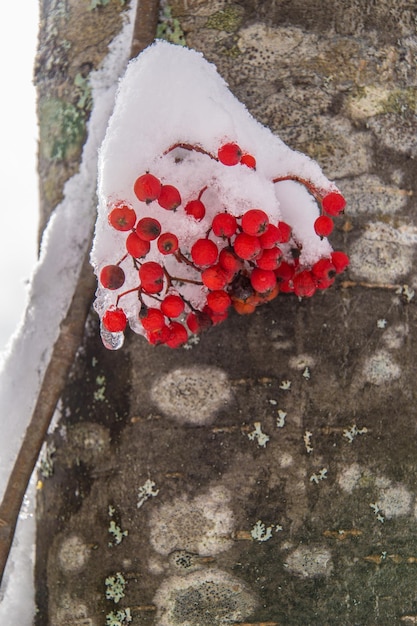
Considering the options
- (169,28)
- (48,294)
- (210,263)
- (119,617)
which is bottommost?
(119,617)

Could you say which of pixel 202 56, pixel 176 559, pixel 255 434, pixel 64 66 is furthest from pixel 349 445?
pixel 64 66

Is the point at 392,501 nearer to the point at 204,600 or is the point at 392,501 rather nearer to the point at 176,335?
the point at 204,600

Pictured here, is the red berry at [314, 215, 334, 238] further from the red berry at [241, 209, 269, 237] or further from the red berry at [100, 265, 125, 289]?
the red berry at [100, 265, 125, 289]

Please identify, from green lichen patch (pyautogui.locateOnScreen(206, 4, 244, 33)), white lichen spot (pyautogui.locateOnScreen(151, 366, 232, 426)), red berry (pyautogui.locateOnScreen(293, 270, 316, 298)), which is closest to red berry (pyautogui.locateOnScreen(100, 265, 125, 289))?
white lichen spot (pyautogui.locateOnScreen(151, 366, 232, 426))

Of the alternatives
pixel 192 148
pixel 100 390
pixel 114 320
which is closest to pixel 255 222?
pixel 192 148

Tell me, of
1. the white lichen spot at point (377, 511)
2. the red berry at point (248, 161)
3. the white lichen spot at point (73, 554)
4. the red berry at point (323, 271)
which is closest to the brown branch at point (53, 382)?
the white lichen spot at point (73, 554)

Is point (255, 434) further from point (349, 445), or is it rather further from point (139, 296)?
point (139, 296)

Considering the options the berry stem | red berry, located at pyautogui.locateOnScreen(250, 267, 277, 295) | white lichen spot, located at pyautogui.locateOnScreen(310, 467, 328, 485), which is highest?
the berry stem
